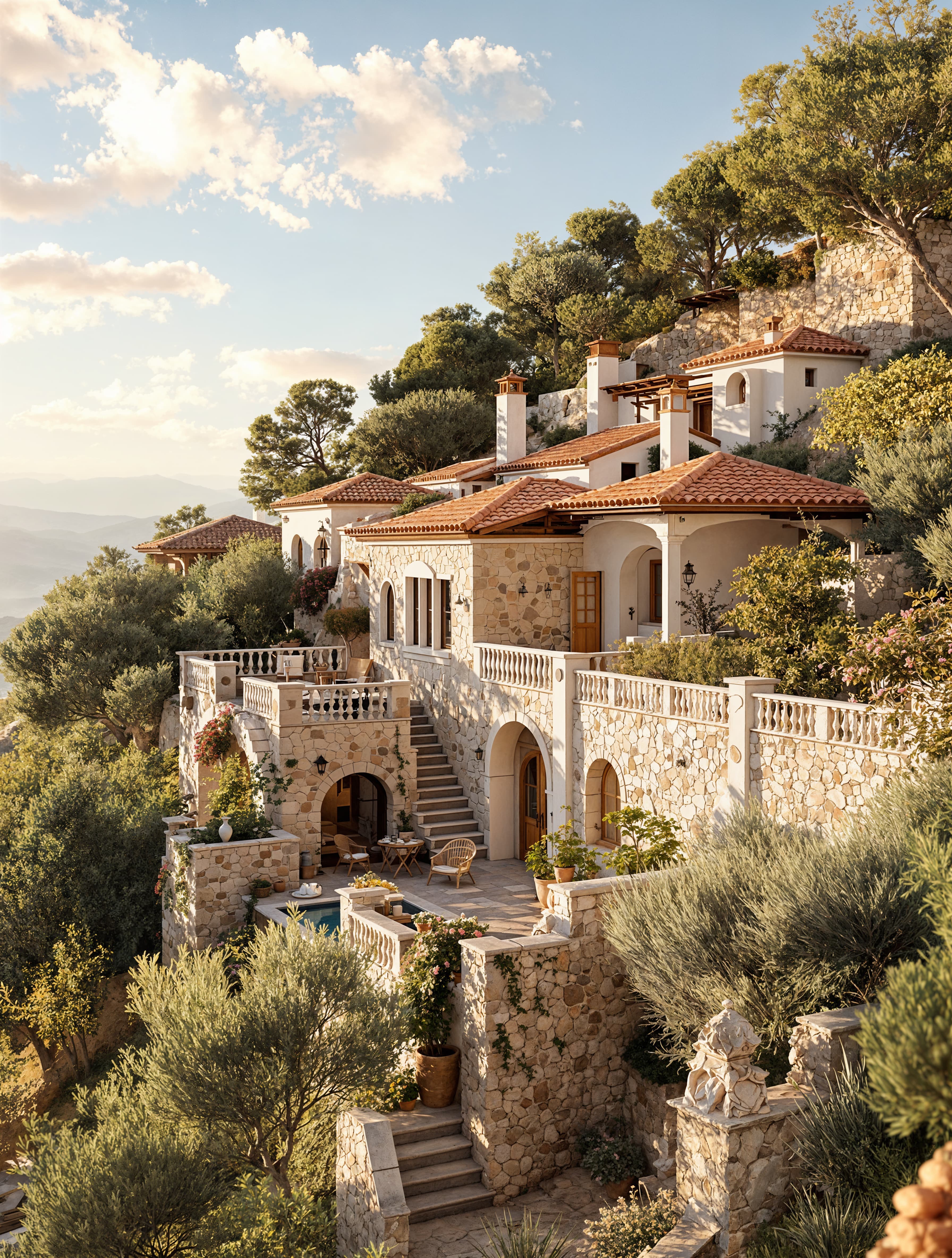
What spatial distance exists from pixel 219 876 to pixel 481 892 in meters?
4.90

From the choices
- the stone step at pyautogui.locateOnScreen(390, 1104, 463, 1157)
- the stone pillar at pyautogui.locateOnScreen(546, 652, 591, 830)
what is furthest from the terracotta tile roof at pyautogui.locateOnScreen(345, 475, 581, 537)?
the stone step at pyautogui.locateOnScreen(390, 1104, 463, 1157)

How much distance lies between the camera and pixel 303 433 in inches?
2251

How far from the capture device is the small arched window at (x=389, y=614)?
27000mm

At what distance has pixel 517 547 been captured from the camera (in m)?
22.7

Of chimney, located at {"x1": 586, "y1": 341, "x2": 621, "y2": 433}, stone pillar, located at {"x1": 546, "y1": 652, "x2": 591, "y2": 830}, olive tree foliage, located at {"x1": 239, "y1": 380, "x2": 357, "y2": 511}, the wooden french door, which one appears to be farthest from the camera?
olive tree foliage, located at {"x1": 239, "y1": 380, "x2": 357, "y2": 511}

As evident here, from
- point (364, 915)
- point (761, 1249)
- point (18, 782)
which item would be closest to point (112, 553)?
point (18, 782)

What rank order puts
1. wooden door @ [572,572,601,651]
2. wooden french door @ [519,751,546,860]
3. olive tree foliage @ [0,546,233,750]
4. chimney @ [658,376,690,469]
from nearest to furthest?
1. wooden french door @ [519,751,546,860]
2. wooden door @ [572,572,601,651]
3. chimney @ [658,376,690,469]
4. olive tree foliage @ [0,546,233,750]

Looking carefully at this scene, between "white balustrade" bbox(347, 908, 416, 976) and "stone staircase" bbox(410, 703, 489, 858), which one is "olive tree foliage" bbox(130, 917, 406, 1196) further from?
"stone staircase" bbox(410, 703, 489, 858)

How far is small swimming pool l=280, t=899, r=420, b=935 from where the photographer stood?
16.7m

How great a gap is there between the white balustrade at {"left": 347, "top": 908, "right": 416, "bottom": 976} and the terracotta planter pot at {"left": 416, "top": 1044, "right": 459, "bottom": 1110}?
1140 mm

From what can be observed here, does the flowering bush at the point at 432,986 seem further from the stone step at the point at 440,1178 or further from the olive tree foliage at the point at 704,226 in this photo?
the olive tree foliage at the point at 704,226

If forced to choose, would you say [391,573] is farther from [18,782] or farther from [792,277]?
[792,277]

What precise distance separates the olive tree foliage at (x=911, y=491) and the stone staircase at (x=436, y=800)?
10369mm

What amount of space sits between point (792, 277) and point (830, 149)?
7530 millimetres
